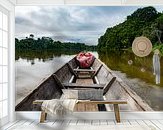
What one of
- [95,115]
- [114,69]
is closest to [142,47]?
[114,69]

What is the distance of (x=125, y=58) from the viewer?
236 inches

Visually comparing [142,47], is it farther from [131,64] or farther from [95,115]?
[95,115]

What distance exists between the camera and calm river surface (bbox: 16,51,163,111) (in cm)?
588

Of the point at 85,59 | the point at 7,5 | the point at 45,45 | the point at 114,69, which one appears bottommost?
the point at 114,69

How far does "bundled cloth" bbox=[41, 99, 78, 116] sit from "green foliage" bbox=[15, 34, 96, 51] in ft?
3.95

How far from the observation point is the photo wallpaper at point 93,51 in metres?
5.89

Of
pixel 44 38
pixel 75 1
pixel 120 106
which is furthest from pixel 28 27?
pixel 120 106

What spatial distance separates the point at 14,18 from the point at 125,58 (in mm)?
2265

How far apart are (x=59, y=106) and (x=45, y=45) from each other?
1.36 metres

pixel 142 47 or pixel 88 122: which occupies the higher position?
pixel 142 47

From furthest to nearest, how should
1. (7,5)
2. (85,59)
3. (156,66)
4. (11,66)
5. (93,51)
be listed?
1. (85,59)
2. (93,51)
3. (156,66)
4. (11,66)
5. (7,5)

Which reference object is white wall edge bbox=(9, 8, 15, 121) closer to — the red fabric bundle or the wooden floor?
the wooden floor

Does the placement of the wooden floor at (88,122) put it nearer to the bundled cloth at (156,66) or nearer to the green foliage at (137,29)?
the bundled cloth at (156,66)

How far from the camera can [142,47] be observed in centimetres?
595
